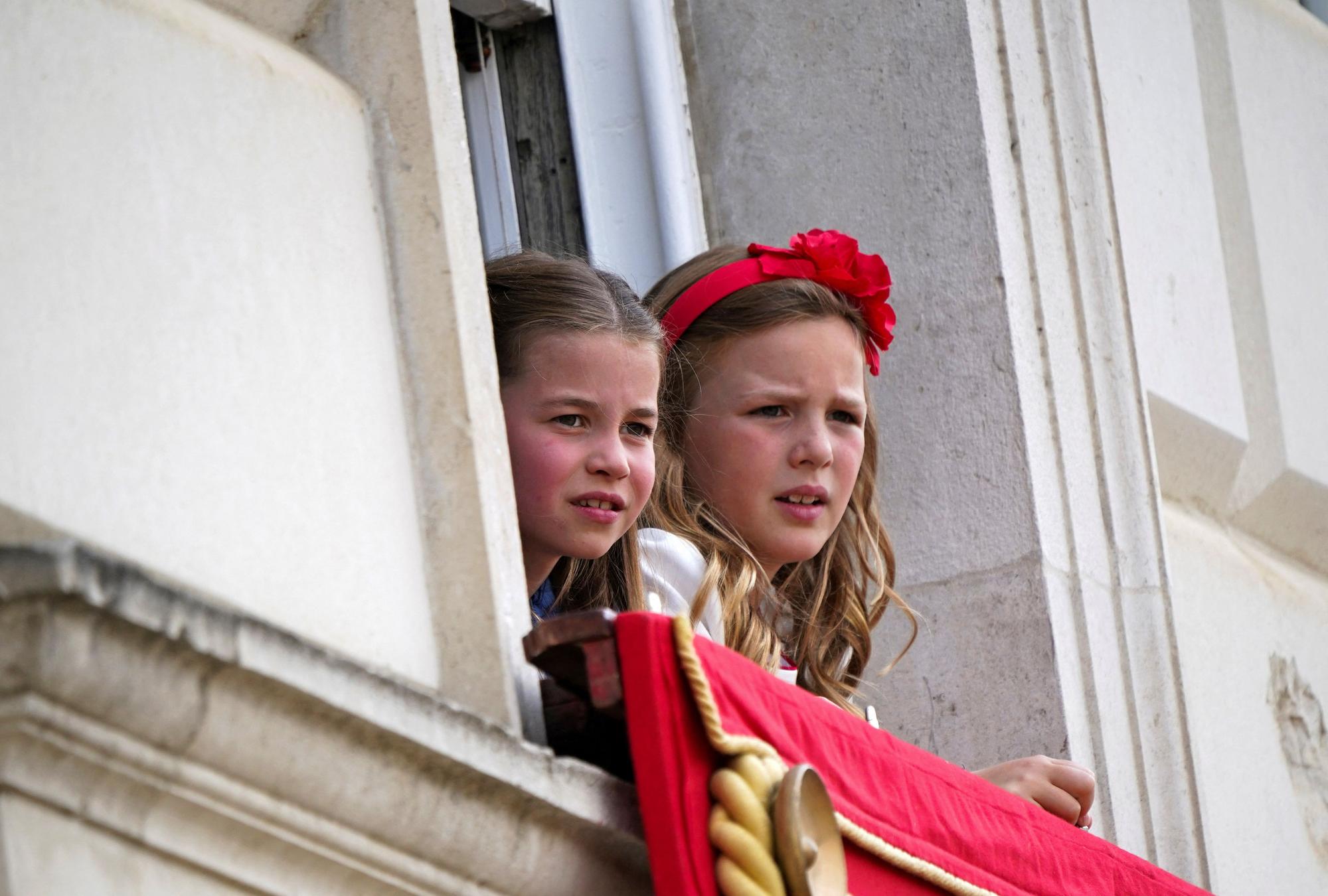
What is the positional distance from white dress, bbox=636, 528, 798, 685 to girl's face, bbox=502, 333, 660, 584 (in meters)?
0.19

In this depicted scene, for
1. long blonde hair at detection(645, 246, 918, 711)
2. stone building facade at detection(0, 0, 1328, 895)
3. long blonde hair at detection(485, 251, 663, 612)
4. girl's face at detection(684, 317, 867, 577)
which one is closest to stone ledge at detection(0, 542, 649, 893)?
stone building facade at detection(0, 0, 1328, 895)

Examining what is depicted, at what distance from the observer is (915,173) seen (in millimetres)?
2883

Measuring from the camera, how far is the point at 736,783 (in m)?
1.31

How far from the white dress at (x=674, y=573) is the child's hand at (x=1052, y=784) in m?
0.27

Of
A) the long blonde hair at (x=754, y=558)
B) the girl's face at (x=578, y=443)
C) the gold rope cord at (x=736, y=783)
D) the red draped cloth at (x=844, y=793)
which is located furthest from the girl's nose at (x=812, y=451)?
the gold rope cord at (x=736, y=783)

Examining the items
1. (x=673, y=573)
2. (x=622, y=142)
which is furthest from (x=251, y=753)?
(x=622, y=142)

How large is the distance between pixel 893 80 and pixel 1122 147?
1.72 feet

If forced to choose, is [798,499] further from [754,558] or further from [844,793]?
[844,793]

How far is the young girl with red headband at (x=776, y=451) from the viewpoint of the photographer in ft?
7.91

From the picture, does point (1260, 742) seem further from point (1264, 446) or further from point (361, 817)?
point (361, 817)

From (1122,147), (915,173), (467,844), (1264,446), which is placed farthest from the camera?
(1264,446)

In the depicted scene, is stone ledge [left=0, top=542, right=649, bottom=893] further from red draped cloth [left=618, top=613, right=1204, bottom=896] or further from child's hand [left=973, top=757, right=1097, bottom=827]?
child's hand [left=973, top=757, right=1097, bottom=827]

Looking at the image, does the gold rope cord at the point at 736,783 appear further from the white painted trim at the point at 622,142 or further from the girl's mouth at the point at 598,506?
the white painted trim at the point at 622,142

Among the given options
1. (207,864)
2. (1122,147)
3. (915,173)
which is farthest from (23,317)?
(1122,147)
